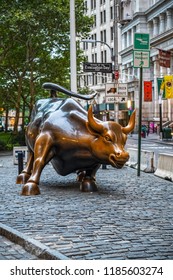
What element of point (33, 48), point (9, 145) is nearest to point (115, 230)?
point (9, 145)

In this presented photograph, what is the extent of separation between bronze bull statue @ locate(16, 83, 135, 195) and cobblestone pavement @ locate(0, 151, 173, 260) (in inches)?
20.7

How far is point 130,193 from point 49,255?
620 centimetres

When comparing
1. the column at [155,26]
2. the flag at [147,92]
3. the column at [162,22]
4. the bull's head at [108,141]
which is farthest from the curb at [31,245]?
the column at [155,26]

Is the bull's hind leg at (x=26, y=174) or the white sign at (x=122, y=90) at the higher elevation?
the white sign at (x=122, y=90)

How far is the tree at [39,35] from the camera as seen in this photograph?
30859 mm

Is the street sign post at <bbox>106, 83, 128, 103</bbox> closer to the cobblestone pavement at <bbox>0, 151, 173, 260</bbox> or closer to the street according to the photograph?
the street

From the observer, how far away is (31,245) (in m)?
7.38

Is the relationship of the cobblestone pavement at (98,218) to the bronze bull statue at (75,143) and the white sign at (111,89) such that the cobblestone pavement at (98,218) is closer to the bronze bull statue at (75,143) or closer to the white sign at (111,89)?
the bronze bull statue at (75,143)

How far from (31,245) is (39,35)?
95.5 feet

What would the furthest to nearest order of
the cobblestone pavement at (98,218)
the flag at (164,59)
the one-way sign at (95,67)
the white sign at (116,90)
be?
the flag at (164,59)
the white sign at (116,90)
the one-way sign at (95,67)
the cobblestone pavement at (98,218)

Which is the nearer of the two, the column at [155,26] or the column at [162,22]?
the column at [162,22]

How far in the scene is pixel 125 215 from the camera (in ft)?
31.6

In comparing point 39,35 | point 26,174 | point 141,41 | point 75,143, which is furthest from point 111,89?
point 39,35

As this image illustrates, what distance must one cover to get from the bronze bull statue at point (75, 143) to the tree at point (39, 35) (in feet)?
57.3
